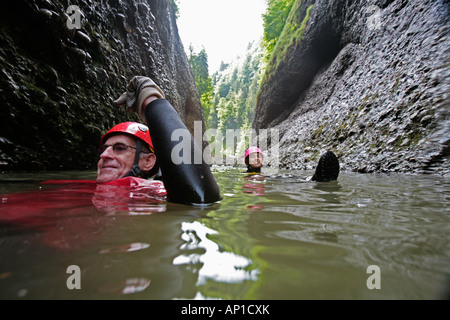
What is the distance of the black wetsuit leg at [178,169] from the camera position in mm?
1571

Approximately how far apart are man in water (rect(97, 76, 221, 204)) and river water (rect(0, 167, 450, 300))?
0.34 meters

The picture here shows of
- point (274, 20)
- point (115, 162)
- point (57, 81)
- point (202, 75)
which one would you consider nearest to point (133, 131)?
point (115, 162)

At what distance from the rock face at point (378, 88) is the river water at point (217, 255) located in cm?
331

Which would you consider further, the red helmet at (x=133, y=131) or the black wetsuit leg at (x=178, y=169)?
the red helmet at (x=133, y=131)

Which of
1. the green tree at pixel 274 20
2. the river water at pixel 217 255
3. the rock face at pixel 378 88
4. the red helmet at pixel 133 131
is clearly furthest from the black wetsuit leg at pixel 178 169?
the green tree at pixel 274 20

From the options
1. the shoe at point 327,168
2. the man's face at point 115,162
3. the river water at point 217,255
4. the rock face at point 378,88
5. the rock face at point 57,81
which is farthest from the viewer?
the rock face at point 378,88

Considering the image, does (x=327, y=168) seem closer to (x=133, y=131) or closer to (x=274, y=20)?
(x=133, y=131)

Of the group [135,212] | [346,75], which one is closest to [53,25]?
[135,212]

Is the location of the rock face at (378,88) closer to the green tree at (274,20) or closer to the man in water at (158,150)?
the man in water at (158,150)

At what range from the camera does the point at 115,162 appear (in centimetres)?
241

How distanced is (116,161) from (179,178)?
1251 millimetres

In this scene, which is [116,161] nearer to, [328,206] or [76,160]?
[328,206]

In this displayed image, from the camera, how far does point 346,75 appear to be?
827 centimetres

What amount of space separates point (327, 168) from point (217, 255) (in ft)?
9.82
